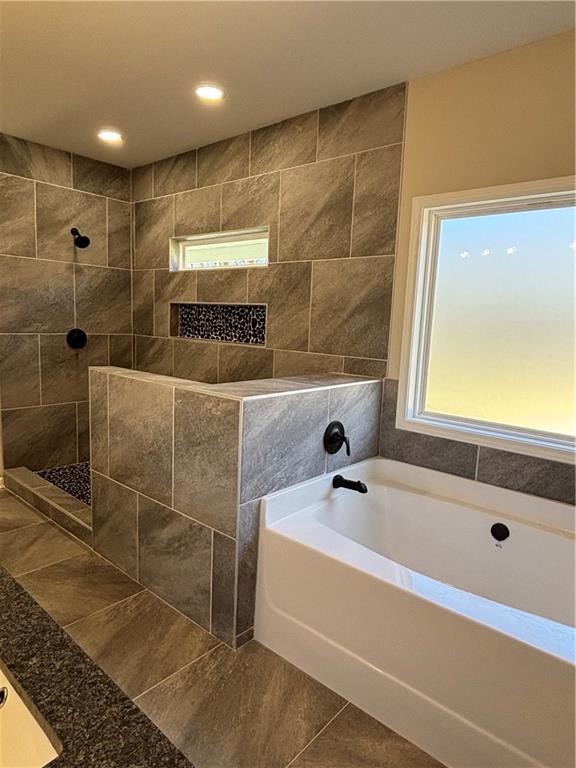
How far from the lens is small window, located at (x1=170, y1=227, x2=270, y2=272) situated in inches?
122

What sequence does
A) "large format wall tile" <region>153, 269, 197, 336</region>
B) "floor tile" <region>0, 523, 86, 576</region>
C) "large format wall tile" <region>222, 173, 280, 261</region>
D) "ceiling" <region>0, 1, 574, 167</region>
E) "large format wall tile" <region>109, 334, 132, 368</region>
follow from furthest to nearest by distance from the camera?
"large format wall tile" <region>109, 334, 132, 368</region>
"large format wall tile" <region>153, 269, 197, 336</region>
"large format wall tile" <region>222, 173, 280, 261</region>
"floor tile" <region>0, 523, 86, 576</region>
"ceiling" <region>0, 1, 574, 167</region>

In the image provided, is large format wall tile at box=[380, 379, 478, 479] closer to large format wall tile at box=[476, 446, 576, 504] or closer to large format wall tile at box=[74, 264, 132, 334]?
large format wall tile at box=[476, 446, 576, 504]

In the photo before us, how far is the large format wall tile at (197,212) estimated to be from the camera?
325cm

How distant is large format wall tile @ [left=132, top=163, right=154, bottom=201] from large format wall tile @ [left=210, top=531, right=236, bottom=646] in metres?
2.89

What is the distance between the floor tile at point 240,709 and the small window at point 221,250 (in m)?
2.22

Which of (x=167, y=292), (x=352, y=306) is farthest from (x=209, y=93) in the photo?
(x=167, y=292)

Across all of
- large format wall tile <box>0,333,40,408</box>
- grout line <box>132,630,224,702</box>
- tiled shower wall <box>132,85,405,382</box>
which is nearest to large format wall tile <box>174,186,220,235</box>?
tiled shower wall <box>132,85,405,382</box>

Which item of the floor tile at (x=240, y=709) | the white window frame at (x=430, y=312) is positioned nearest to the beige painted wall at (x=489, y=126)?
the white window frame at (x=430, y=312)

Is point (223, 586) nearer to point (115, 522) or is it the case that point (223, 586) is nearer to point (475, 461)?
point (115, 522)

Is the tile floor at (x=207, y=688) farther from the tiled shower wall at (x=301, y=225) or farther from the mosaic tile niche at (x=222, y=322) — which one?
the mosaic tile niche at (x=222, y=322)

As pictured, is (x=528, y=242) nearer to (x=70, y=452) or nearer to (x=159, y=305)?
(x=159, y=305)

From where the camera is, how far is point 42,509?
3008mm

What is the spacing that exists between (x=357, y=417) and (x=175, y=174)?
7.73ft

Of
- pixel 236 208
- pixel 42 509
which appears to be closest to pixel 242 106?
pixel 236 208
